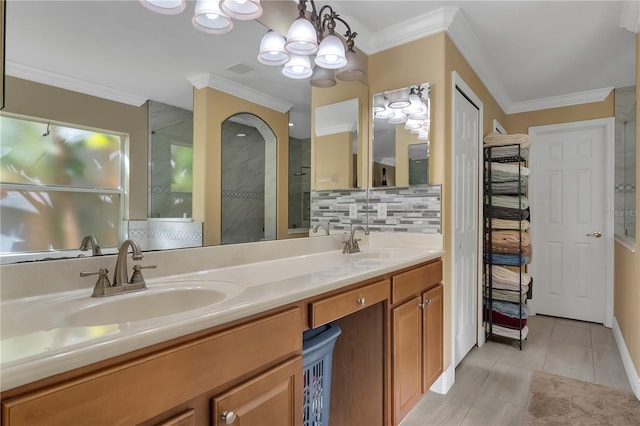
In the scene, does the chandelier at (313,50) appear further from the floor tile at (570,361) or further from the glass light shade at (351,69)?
the floor tile at (570,361)

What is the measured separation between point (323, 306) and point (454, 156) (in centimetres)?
161

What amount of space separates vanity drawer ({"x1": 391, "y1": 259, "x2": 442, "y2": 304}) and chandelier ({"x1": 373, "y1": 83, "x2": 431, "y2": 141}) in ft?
2.71

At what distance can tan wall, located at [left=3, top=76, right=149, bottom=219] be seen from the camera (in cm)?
100

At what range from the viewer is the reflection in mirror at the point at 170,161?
130 centimetres

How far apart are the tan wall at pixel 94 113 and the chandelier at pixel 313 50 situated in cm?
74

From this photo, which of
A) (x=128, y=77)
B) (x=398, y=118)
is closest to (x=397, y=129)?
(x=398, y=118)

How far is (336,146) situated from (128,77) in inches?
51.4

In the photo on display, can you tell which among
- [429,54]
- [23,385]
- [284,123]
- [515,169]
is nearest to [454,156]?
[429,54]

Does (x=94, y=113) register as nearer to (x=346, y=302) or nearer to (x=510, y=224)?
(x=346, y=302)

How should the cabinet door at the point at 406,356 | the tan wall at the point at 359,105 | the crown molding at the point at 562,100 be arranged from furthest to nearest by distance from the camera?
the crown molding at the point at 562,100
the tan wall at the point at 359,105
the cabinet door at the point at 406,356

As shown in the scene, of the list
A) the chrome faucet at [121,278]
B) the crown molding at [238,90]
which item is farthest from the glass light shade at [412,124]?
the chrome faucet at [121,278]

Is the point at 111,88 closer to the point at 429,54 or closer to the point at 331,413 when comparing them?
the point at 331,413

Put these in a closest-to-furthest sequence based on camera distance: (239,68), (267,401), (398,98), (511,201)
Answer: (267,401) → (239,68) → (398,98) → (511,201)

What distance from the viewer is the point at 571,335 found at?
3223 mm
